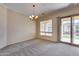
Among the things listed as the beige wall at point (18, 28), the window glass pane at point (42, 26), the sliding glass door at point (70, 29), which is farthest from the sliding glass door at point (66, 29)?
the beige wall at point (18, 28)

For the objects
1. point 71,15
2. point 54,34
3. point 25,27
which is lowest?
point 54,34

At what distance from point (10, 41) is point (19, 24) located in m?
1.78

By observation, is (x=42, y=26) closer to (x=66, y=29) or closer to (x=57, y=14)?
(x=57, y=14)

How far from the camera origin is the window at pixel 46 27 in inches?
341

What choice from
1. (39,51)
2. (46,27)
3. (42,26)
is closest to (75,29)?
(39,51)

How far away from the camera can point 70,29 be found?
22.2ft

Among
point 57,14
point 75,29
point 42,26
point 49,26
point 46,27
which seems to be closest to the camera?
point 75,29

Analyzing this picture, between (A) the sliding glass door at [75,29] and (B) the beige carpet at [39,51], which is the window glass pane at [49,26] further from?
(B) the beige carpet at [39,51]

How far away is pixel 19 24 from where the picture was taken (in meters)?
7.83

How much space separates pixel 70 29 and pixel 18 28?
4.18 m

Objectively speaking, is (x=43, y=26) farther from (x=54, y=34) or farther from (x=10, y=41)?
(x=10, y=41)

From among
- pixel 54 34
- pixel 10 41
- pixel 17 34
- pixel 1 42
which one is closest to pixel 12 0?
pixel 1 42

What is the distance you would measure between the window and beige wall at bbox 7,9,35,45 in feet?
3.34

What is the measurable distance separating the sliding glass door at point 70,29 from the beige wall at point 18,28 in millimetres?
3480
